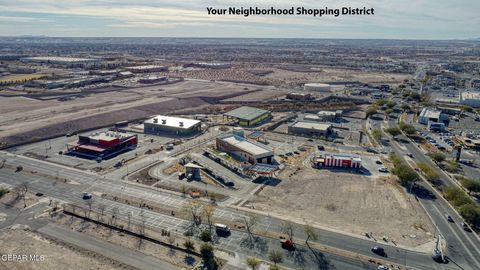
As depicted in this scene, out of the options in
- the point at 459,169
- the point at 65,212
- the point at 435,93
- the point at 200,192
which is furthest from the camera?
the point at 435,93

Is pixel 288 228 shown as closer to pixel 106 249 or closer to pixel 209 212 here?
pixel 209 212

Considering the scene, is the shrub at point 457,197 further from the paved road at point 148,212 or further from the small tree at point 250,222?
the small tree at point 250,222

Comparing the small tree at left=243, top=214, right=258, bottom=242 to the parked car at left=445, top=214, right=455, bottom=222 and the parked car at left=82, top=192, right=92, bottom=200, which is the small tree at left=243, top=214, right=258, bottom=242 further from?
the parked car at left=445, top=214, right=455, bottom=222

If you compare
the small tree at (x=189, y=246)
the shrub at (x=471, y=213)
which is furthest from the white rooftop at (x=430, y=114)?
the small tree at (x=189, y=246)

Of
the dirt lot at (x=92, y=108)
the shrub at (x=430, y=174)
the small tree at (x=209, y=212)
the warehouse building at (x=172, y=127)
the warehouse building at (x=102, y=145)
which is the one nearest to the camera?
the small tree at (x=209, y=212)

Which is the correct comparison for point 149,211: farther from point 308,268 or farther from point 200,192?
point 308,268

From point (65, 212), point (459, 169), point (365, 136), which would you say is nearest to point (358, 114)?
point (365, 136)
